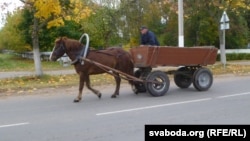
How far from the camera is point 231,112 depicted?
361 inches

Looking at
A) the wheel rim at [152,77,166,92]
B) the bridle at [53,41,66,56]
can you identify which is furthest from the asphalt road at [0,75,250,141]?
the bridle at [53,41,66,56]

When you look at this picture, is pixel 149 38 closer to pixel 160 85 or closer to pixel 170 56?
pixel 170 56

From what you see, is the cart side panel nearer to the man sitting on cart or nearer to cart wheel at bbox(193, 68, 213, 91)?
cart wheel at bbox(193, 68, 213, 91)

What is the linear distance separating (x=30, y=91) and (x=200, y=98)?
6293 mm

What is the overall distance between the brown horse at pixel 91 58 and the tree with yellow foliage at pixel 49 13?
555 centimetres

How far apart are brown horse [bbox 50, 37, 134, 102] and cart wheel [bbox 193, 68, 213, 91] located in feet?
7.63

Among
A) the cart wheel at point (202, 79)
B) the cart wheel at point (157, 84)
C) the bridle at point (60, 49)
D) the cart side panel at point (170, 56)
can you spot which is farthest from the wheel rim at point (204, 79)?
the bridle at point (60, 49)

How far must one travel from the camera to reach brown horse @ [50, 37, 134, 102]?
11297 millimetres

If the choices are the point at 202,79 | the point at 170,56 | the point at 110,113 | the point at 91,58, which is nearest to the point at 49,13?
the point at 91,58

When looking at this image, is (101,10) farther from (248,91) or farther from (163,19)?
(248,91)

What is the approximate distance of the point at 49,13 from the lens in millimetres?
16734

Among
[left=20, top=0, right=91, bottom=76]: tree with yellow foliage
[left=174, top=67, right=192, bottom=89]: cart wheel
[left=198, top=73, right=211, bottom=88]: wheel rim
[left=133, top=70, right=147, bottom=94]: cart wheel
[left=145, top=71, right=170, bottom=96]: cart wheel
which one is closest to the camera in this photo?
[left=145, top=71, right=170, bottom=96]: cart wheel

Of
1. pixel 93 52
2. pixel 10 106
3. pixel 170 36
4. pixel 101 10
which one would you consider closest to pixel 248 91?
pixel 93 52

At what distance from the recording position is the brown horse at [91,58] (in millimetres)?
11297
